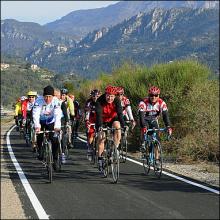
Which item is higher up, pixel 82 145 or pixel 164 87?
pixel 164 87

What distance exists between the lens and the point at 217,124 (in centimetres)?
1538

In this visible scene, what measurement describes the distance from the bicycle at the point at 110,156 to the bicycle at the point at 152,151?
92cm

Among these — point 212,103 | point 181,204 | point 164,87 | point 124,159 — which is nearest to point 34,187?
point 181,204

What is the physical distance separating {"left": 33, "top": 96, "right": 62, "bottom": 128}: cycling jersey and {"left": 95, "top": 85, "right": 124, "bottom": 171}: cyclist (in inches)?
34.5

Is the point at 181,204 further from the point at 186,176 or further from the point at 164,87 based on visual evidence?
the point at 164,87

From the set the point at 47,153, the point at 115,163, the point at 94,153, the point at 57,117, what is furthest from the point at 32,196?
the point at 94,153

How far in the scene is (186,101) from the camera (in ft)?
55.5

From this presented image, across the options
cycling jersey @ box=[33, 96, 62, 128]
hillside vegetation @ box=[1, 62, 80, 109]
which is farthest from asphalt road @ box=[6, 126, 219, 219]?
hillside vegetation @ box=[1, 62, 80, 109]

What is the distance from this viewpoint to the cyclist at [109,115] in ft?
35.3

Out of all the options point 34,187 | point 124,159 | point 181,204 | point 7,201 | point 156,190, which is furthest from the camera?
point 124,159

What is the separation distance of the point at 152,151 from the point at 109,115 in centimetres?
127

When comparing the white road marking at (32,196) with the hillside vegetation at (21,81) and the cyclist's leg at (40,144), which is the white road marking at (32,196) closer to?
the cyclist's leg at (40,144)

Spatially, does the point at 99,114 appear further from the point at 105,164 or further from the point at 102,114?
the point at 105,164

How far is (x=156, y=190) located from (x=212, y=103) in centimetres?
732
